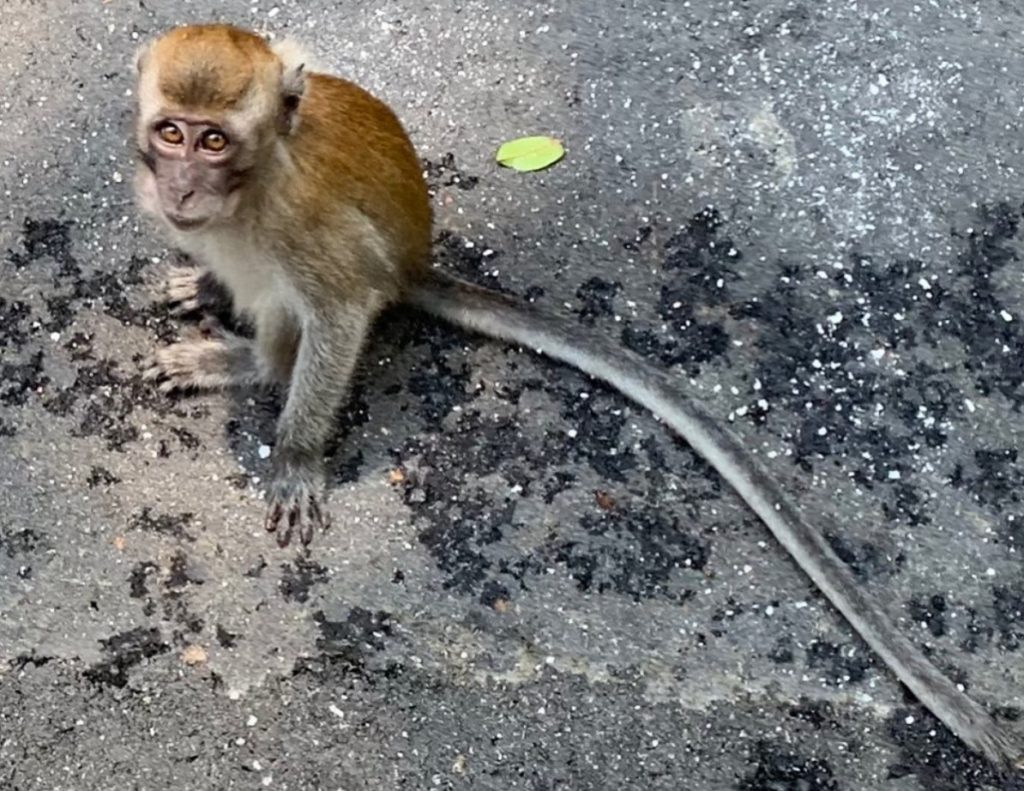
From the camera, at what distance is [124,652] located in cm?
347

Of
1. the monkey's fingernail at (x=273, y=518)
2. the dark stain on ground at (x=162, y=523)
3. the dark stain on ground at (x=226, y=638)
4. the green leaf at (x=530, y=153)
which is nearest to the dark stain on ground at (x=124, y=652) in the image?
the dark stain on ground at (x=226, y=638)

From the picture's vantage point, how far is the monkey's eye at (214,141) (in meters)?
2.92

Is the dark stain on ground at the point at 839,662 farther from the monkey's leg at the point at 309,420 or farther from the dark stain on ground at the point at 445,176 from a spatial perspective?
the dark stain on ground at the point at 445,176

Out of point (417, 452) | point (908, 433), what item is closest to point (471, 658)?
point (417, 452)

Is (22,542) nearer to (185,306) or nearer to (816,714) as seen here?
(185,306)

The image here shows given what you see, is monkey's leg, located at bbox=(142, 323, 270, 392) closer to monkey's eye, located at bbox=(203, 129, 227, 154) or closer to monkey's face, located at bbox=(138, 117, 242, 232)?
monkey's face, located at bbox=(138, 117, 242, 232)

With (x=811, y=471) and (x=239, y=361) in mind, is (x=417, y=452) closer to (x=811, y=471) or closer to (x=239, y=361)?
(x=239, y=361)

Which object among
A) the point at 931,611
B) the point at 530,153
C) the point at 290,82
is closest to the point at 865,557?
the point at 931,611

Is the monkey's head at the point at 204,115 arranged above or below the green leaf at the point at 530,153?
above

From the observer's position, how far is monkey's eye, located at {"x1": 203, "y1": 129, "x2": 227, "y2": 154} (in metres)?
2.92

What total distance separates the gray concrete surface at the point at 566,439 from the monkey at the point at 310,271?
0.11m

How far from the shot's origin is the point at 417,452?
376 cm

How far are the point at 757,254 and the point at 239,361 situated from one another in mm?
1551

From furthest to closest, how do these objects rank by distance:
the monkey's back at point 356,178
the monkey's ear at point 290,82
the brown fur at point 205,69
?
1. the monkey's back at point 356,178
2. the monkey's ear at point 290,82
3. the brown fur at point 205,69
